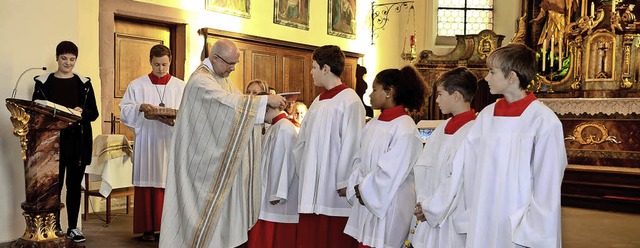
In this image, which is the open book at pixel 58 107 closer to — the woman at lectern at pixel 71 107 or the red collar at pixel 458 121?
the woman at lectern at pixel 71 107

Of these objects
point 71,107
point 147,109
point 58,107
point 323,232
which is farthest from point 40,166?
point 323,232

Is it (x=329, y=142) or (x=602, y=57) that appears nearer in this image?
(x=329, y=142)

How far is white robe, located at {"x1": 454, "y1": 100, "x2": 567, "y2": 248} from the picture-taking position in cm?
276

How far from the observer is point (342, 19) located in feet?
39.8

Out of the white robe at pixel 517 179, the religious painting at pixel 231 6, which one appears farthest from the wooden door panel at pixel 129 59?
the white robe at pixel 517 179

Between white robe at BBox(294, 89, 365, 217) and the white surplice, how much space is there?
0.38 metres

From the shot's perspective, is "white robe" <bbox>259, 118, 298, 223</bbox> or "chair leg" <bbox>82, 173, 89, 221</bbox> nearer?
"white robe" <bbox>259, 118, 298, 223</bbox>

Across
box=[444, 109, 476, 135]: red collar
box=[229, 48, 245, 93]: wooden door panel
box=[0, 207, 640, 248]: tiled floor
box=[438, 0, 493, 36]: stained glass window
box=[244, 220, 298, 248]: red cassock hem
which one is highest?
box=[438, 0, 493, 36]: stained glass window

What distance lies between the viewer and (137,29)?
838 centimetres

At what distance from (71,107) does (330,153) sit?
91.3 inches

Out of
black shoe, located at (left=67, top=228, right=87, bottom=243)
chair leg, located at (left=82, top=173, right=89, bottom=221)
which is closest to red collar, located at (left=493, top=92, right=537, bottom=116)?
black shoe, located at (left=67, top=228, right=87, bottom=243)

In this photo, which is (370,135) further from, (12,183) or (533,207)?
(12,183)

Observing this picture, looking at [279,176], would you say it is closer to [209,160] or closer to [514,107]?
[209,160]

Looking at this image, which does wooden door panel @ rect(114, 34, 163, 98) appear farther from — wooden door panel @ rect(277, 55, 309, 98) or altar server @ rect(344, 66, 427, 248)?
altar server @ rect(344, 66, 427, 248)
